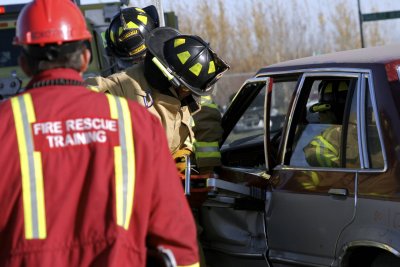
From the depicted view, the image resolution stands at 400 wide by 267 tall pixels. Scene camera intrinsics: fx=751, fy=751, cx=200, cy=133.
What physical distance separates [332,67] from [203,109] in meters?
1.24

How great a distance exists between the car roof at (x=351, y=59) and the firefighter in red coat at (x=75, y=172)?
1802 millimetres

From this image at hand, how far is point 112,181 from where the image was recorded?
7.86 ft

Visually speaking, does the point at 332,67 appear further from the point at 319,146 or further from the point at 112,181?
the point at 112,181

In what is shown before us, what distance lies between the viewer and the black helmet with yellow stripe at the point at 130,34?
260 inches

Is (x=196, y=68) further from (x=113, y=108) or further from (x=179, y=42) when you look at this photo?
(x=113, y=108)

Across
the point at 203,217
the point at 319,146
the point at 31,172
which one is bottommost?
the point at 203,217

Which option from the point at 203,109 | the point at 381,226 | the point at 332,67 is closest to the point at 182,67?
the point at 203,109

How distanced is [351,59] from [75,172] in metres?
2.20

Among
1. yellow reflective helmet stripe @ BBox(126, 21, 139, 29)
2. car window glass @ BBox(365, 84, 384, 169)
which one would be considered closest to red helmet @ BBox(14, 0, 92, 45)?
car window glass @ BBox(365, 84, 384, 169)

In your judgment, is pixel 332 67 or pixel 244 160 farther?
pixel 244 160

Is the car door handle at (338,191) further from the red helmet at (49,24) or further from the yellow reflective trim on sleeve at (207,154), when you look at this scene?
the red helmet at (49,24)

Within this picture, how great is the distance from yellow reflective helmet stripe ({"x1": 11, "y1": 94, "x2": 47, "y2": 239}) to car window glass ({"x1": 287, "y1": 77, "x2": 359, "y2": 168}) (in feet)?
6.66

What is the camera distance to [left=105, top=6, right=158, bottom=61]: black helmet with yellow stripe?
21.6 ft

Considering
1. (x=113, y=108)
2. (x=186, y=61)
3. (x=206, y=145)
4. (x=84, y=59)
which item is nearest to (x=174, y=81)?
(x=186, y=61)
